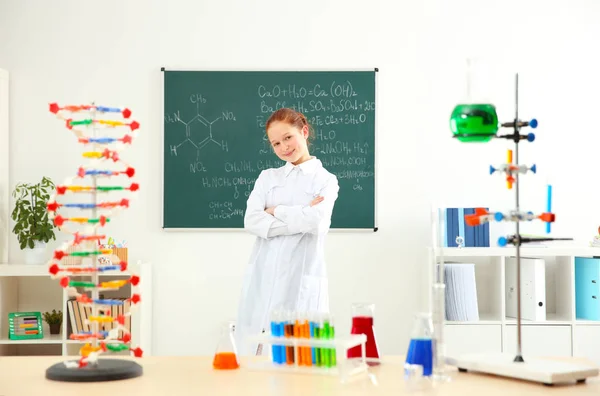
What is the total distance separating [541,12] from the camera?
15.2 feet

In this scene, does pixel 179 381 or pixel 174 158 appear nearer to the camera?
pixel 179 381

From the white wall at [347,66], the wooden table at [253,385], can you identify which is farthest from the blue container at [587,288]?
the wooden table at [253,385]

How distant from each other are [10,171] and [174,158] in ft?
3.15

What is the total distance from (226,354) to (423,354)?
1.61 ft

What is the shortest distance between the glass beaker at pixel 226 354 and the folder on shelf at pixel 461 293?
247 centimetres

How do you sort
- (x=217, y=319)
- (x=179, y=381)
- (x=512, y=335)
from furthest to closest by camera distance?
(x=217, y=319)
(x=512, y=335)
(x=179, y=381)

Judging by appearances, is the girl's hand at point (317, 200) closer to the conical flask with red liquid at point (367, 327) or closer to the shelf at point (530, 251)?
the shelf at point (530, 251)

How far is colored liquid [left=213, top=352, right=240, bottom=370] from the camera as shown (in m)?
1.93

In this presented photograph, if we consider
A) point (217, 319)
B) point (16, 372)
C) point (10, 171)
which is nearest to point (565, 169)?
point (217, 319)

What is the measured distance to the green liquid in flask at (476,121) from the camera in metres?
1.86

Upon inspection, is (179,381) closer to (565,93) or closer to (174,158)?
(174,158)

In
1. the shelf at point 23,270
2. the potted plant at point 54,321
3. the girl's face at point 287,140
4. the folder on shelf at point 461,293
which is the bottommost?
the potted plant at point 54,321

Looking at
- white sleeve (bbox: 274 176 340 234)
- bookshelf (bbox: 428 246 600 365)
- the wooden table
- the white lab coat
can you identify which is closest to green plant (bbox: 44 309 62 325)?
the white lab coat

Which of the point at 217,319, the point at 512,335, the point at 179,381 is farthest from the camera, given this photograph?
the point at 217,319
